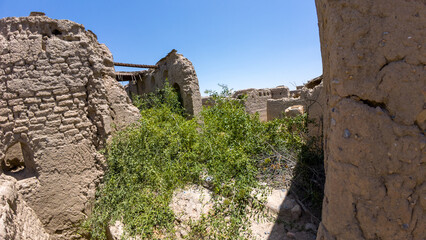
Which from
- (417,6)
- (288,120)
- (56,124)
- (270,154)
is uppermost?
(417,6)

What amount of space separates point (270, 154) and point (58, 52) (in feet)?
12.8

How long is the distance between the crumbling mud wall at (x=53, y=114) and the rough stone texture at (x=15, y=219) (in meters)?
0.27

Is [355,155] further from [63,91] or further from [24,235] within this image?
[63,91]

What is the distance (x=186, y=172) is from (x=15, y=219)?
226 cm

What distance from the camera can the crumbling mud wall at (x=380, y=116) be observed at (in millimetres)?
1280

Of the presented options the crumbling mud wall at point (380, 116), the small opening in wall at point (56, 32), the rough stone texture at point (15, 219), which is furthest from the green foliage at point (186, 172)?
the small opening in wall at point (56, 32)

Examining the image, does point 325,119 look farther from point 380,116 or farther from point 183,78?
point 183,78

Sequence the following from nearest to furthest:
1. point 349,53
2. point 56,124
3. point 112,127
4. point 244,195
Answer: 1. point 349,53
2. point 244,195
3. point 56,124
4. point 112,127

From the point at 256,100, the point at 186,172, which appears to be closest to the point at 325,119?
the point at 186,172

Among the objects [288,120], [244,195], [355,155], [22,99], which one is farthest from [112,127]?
[355,155]

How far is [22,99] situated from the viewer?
10.8 ft

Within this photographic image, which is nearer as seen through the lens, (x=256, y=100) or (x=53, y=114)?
(x=53, y=114)

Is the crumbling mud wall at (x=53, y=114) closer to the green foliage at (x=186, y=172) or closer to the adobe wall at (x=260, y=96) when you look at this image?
the green foliage at (x=186, y=172)

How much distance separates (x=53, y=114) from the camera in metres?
3.45
